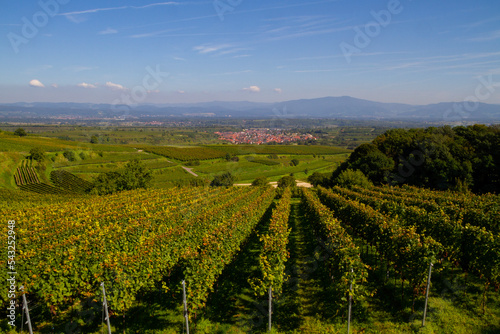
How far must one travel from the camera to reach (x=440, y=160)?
1373 inches

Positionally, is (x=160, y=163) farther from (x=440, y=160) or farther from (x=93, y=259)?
(x=93, y=259)

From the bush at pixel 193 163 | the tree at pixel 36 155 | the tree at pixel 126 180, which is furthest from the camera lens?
the bush at pixel 193 163

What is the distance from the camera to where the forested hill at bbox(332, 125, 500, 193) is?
33438 mm

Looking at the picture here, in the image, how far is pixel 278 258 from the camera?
910cm

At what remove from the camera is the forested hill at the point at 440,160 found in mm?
33438

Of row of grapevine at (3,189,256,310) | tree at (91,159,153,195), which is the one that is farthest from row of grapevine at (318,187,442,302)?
tree at (91,159,153,195)

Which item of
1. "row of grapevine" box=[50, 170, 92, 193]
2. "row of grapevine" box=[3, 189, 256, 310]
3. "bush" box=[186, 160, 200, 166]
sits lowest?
"row of grapevine" box=[50, 170, 92, 193]

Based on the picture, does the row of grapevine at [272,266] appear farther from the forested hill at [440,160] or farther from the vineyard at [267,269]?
the forested hill at [440,160]

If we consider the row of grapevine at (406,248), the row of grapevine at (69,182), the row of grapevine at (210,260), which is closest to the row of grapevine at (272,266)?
the row of grapevine at (210,260)

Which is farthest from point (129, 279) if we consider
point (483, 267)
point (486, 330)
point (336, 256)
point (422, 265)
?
point (483, 267)

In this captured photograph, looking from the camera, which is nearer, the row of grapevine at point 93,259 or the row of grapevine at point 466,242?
the row of grapevine at point 93,259

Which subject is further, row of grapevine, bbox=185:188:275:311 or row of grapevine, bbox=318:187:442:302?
row of grapevine, bbox=318:187:442:302

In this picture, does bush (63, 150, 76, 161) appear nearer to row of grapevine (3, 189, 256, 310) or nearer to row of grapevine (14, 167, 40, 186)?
row of grapevine (14, 167, 40, 186)

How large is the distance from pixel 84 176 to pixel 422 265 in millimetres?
64002
